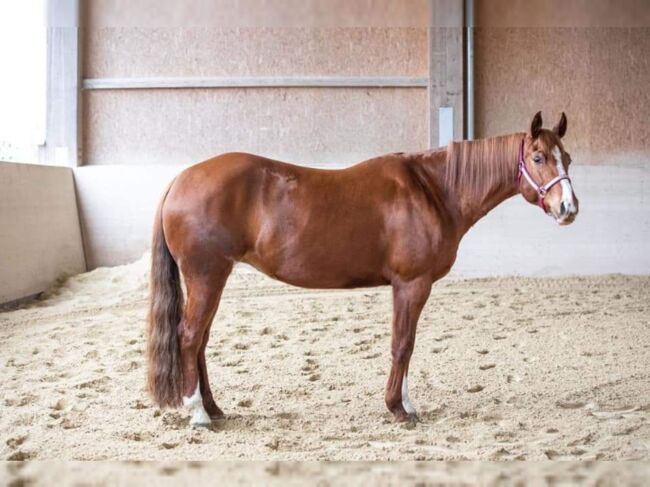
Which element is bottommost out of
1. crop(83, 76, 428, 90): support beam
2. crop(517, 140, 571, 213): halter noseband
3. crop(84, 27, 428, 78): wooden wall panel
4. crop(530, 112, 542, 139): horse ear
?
crop(517, 140, 571, 213): halter noseband

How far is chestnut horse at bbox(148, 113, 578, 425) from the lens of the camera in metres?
2.59

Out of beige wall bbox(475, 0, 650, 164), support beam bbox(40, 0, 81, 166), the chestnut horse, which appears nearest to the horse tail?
the chestnut horse

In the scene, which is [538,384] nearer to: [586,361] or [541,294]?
[586,361]

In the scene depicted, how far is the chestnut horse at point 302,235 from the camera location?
259 cm

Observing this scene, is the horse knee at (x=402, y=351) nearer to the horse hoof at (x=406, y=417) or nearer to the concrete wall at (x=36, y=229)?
the horse hoof at (x=406, y=417)

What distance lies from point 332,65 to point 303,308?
3.38 m

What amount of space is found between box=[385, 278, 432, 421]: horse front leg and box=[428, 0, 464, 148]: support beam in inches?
186

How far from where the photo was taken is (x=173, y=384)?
257 cm

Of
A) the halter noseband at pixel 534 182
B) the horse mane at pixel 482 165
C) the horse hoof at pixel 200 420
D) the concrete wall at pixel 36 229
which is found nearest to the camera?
the horse hoof at pixel 200 420

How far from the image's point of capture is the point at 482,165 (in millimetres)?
2826

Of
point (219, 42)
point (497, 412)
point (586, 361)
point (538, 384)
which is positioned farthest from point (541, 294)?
point (219, 42)

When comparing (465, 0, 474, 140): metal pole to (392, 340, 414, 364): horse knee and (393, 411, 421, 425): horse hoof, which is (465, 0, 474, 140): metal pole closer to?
(392, 340, 414, 364): horse knee

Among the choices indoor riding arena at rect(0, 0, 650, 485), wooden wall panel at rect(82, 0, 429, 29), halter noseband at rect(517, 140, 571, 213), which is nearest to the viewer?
indoor riding arena at rect(0, 0, 650, 485)

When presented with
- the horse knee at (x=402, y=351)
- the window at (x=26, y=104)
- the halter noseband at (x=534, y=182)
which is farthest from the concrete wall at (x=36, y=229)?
the halter noseband at (x=534, y=182)
